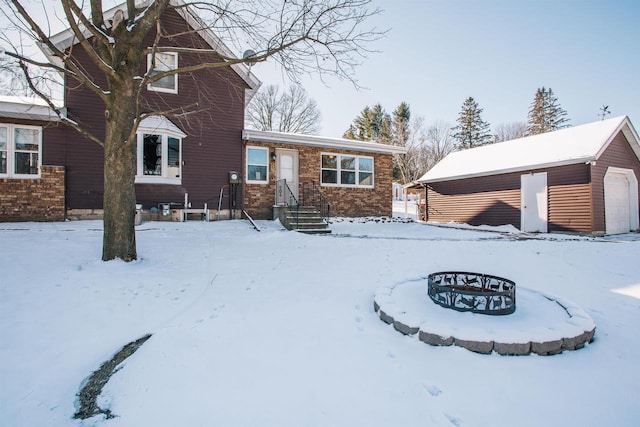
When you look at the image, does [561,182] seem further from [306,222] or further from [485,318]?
[485,318]

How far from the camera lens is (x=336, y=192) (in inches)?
514

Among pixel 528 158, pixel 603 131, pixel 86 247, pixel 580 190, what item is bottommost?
pixel 86 247

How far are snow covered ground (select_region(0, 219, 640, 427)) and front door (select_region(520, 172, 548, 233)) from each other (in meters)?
7.62

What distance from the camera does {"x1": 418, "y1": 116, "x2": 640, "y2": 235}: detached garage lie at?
11.3m

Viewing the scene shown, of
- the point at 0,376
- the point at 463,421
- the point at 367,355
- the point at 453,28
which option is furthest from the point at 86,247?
the point at 453,28

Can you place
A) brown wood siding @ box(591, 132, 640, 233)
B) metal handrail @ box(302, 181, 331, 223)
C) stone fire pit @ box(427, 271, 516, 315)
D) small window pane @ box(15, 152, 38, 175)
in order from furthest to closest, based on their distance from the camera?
metal handrail @ box(302, 181, 331, 223) < brown wood siding @ box(591, 132, 640, 233) < small window pane @ box(15, 152, 38, 175) < stone fire pit @ box(427, 271, 516, 315)

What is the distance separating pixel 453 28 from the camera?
8977mm

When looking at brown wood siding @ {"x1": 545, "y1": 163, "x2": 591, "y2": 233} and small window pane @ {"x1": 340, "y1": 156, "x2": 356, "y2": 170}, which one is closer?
brown wood siding @ {"x1": 545, "y1": 163, "x2": 591, "y2": 233}

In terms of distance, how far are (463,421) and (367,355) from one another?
886 millimetres

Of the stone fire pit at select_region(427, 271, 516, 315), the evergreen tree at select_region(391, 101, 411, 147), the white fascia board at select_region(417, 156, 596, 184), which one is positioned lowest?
the stone fire pit at select_region(427, 271, 516, 315)

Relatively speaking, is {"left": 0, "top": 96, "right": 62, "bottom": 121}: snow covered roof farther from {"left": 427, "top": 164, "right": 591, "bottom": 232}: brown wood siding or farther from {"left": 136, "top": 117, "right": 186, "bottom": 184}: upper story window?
{"left": 427, "top": 164, "right": 591, "bottom": 232}: brown wood siding

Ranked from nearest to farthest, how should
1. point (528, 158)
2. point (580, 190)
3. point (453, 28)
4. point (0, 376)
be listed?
point (0, 376) < point (453, 28) < point (580, 190) < point (528, 158)

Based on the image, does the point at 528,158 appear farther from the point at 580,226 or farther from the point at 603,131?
the point at 580,226

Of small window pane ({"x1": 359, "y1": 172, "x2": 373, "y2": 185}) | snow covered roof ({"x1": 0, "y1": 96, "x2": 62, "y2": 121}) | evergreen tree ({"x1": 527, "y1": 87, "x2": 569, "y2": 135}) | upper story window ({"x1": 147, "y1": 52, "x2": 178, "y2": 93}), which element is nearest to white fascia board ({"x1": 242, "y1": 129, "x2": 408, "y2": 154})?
small window pane ({"x1": 359, "y1": 172, "x2": 373, "y2": 185})
